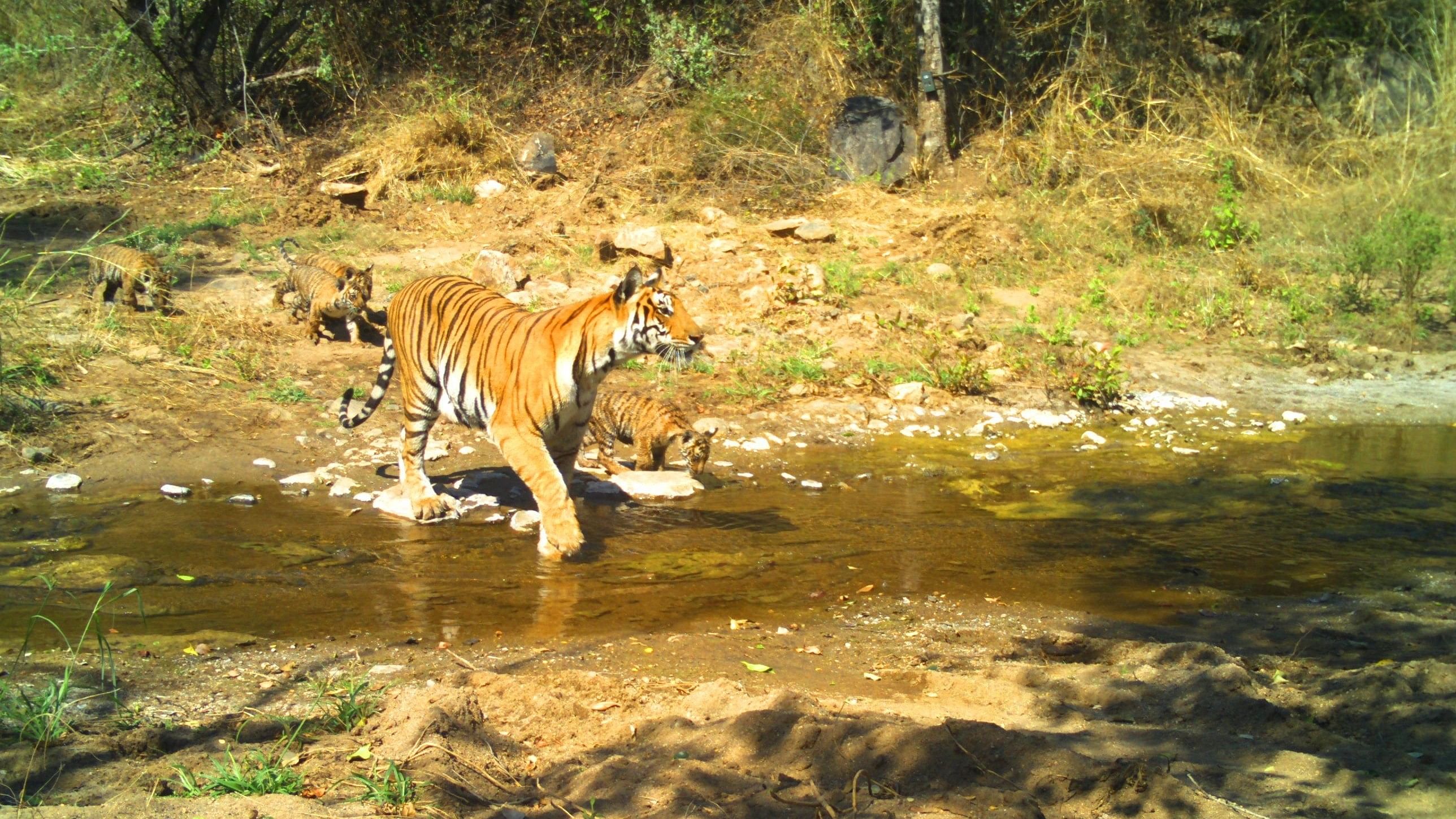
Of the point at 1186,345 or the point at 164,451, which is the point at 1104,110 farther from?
the point at 164,451

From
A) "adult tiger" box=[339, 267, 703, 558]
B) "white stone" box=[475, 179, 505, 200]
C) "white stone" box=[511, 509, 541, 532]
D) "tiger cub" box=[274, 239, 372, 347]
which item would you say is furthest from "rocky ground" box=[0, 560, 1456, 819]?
"white stone" box=[475, 179, 505, 200]

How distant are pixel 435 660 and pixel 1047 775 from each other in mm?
2532

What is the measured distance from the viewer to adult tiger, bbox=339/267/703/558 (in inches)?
250

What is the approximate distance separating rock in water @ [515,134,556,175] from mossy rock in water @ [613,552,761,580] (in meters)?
8.40

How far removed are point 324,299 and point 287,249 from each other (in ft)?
7.35

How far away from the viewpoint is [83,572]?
5.74 metres

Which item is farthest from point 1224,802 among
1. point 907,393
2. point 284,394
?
point 284,394

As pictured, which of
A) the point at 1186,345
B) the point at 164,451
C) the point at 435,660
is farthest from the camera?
the point at 1186,345

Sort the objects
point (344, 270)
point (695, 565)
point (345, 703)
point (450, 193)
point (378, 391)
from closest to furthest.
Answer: point (345, 703) → point (695, 565) → point (378, 391) → point (344, 270) → point (450, 193)

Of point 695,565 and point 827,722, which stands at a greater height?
point 827,722

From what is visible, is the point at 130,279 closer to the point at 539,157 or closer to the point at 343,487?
the point at 343,487

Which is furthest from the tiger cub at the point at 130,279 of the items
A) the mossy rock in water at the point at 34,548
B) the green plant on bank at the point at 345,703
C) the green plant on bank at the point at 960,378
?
the green plant on bank at the point at 345,703

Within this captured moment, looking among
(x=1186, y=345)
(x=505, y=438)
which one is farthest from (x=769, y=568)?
(x=1186, y=345)

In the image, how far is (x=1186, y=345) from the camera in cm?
1123
